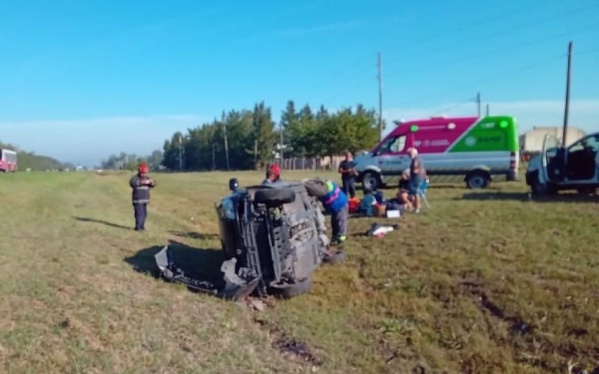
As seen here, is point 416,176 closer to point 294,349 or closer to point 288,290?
point 288,290

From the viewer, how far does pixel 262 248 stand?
22.9 ft

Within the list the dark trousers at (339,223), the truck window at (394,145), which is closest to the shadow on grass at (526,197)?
the truck window at (394,145)

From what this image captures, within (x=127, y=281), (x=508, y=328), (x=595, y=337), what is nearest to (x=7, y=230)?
(x=127, y=281)

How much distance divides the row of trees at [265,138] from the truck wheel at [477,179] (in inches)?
1551

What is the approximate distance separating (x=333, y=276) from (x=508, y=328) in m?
3.01

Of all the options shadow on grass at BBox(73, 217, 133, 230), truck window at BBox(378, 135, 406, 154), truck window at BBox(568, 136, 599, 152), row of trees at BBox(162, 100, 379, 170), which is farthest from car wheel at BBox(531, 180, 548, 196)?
row of trees at BBox(162, 100, 379, 170)

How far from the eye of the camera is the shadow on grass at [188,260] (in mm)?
8031

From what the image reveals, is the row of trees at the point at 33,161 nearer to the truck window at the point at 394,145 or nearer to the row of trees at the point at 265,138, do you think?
the row of trees at the point at 265,138

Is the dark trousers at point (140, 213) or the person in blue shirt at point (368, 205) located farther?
the person in blue shirt at point (368, 205)

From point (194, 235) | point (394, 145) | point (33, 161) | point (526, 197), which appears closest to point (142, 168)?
point (194, 235)

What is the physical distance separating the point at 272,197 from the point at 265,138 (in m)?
66.9

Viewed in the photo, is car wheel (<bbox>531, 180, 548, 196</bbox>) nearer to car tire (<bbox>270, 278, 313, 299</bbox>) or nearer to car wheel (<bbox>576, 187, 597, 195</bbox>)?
Answer: car wheel (<bbox>576, 187, 597, 195</bbox>)

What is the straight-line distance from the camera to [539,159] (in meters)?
14.9

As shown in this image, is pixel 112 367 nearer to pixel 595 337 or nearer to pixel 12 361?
pixel 12 361
